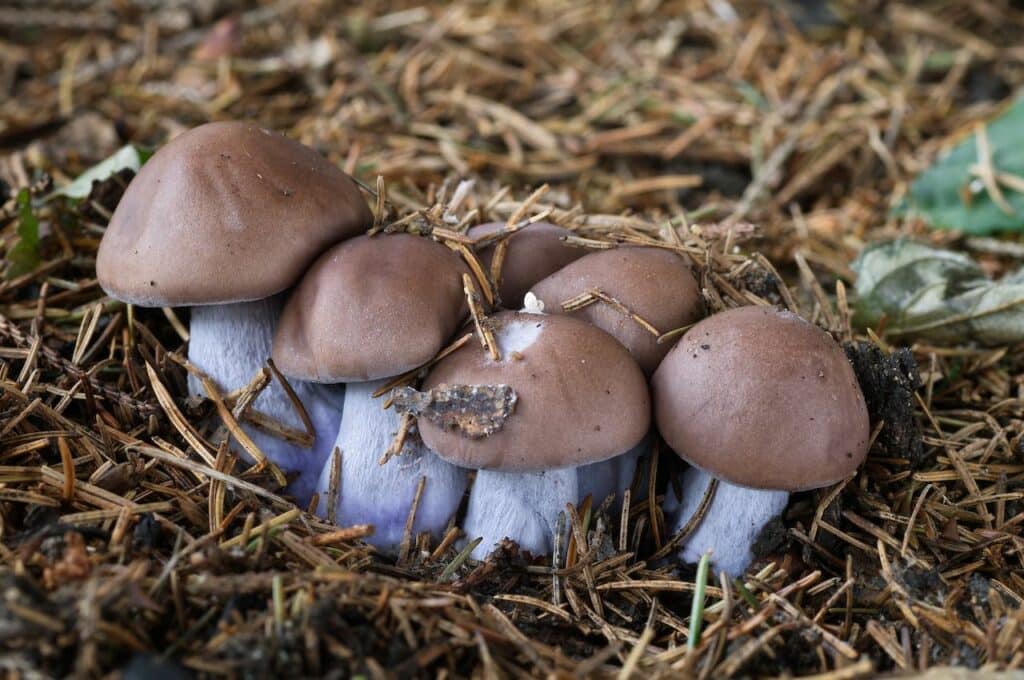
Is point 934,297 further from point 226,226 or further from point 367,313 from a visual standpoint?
point 226,226

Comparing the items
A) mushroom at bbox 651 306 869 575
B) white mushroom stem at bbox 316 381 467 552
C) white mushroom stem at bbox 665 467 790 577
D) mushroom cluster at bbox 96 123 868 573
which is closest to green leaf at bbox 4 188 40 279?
mushroom cluster at bbox 96 123 868 573

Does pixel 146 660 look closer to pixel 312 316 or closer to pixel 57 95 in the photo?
pixel 312 316

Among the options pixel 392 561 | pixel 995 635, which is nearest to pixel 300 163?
pixel 392 561

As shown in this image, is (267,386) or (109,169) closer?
(267,386)

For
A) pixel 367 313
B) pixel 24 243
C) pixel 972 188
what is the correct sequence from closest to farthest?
pixel 367 313
pixel 24 243
pixel 972 188

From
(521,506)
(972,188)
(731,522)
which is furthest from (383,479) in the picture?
(972,188)

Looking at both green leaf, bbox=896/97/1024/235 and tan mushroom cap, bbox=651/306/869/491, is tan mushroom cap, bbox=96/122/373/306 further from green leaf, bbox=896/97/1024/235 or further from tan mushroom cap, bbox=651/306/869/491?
green leaf, bbox=896/97/1024/235
